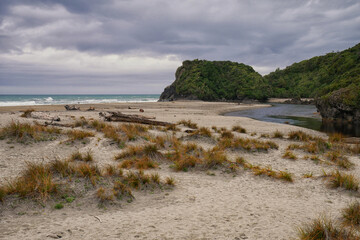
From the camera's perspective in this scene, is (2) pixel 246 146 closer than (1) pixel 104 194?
No

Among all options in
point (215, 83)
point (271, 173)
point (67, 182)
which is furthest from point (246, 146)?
point (215, 83)

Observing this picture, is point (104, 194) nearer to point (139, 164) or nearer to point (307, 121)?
point (139, 164)

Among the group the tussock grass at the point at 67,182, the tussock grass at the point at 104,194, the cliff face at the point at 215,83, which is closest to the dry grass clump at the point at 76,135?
the tussock grass at the point at 67,182

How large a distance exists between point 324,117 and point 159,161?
26423mm

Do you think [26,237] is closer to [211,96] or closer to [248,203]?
[248,203]

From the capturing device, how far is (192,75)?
8962 cm

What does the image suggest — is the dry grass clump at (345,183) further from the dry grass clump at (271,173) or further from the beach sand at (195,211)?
the dry grass clump at (271,173)

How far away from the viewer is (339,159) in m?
9.48

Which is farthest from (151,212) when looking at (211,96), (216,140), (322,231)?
(211,96)

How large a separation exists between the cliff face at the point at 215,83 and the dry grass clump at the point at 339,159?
68.6 metres

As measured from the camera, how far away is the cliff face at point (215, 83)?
8069 cm

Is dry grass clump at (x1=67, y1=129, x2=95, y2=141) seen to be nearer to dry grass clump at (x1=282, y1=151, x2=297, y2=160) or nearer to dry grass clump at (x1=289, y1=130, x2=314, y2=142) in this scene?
dry grass clump at (x1=282, y1=151, x2=297, y2=160)

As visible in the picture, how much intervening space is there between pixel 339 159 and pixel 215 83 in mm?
83665

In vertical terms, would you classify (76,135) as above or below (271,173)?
above
